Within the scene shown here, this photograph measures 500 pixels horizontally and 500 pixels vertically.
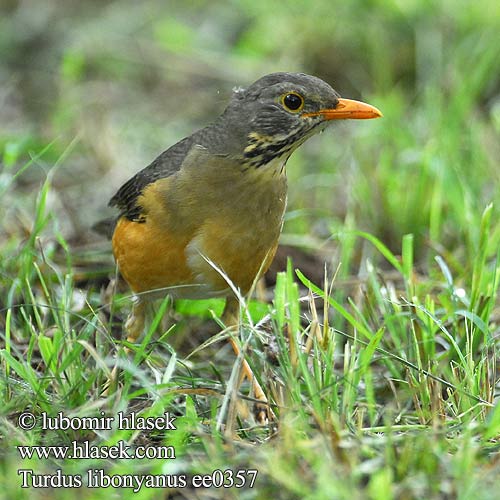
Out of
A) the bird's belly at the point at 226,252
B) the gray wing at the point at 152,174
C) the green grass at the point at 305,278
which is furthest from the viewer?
the gray wing at the point at 152,174

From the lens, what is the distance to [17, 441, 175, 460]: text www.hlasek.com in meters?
3.50

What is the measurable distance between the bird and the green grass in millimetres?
392

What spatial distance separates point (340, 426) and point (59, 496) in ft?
3.56

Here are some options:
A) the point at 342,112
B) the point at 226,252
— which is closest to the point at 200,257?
the point at 226,252

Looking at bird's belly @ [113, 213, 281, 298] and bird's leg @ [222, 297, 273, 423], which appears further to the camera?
bird's belly @ [113, 213, 281, 298]

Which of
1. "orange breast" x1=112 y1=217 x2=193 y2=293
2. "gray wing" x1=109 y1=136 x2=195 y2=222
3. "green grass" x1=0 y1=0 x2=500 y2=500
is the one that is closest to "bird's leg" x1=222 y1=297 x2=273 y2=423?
"green grass" x1=0 y1=0 x2=500 y2=500

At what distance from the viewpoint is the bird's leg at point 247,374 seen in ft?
12.5

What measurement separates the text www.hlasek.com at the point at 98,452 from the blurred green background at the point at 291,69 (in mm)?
2062

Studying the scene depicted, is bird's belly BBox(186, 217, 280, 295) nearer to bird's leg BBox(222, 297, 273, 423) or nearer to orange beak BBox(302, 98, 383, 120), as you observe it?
bird's leg BBox(222, 297, 273, 423)

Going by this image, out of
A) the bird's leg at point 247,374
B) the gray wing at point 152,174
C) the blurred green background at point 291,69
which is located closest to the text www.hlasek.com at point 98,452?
the bird's leg at point 247,374

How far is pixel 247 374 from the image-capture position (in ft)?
13.9

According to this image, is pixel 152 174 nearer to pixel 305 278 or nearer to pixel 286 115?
pixel 286 115

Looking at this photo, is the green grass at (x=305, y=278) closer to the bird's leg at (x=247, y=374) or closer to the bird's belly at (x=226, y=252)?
the bird's leg at (x=247, y=374)

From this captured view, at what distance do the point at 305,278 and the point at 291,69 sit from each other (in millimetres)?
4711
